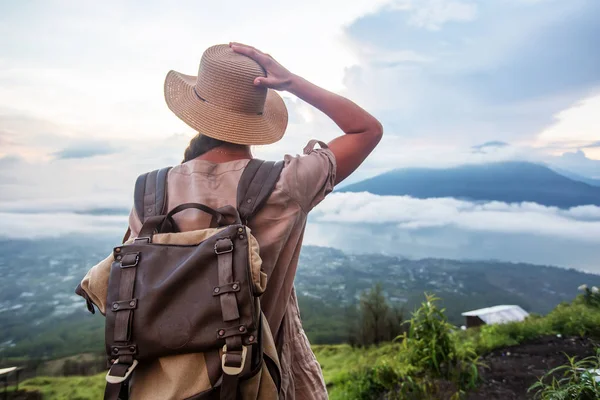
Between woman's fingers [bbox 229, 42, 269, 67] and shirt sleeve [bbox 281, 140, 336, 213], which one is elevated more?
woman's fingers [bbox 229, 42, 269, 67]

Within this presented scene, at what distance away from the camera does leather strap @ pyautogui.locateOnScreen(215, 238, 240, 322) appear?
3.34 ft

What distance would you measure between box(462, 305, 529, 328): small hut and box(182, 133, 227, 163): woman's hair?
3762 millimetres

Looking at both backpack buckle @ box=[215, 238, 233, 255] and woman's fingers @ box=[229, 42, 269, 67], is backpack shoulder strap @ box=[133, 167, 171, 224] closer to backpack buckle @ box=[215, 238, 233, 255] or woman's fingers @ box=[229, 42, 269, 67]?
backpack buckle @ box=[215, 238, 233, 255]

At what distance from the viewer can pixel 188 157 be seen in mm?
1454

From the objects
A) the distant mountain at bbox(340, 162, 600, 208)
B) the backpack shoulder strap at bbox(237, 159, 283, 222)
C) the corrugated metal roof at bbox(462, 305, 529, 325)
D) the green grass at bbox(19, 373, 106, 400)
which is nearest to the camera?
the backpack shoulder strap at bbox(237, 159, 283, 222)

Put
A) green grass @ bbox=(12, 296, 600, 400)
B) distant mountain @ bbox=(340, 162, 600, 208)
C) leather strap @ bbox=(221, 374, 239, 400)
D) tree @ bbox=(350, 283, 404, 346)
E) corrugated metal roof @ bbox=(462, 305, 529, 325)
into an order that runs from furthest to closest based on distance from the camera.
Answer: distant mountain @ bbox=(340, 162, 600, 208)
corrugated metal roof @ bbox=(462, 305, 529, 325)
tree @ bbox=(350, 283, 404, 346)
green grass @ bbox=(12, 296, 600, 400)
leather strap @ bbox=(221, 374, 239, 400)

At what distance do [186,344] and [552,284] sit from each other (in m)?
4.31

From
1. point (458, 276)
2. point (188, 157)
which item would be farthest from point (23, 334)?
point (458, 276)

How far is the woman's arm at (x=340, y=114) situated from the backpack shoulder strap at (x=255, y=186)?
24 cm

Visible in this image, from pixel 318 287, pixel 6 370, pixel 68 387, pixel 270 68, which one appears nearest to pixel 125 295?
pixel 270 68

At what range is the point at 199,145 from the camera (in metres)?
1.42

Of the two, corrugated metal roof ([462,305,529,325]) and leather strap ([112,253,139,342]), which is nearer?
leather strap ([112,253,139,342])

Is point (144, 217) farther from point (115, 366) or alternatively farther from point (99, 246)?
point (99, 246)

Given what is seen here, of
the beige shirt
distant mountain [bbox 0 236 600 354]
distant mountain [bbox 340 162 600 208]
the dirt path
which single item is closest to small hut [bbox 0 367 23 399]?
distant mountain [bbox 0 236 600 354]
